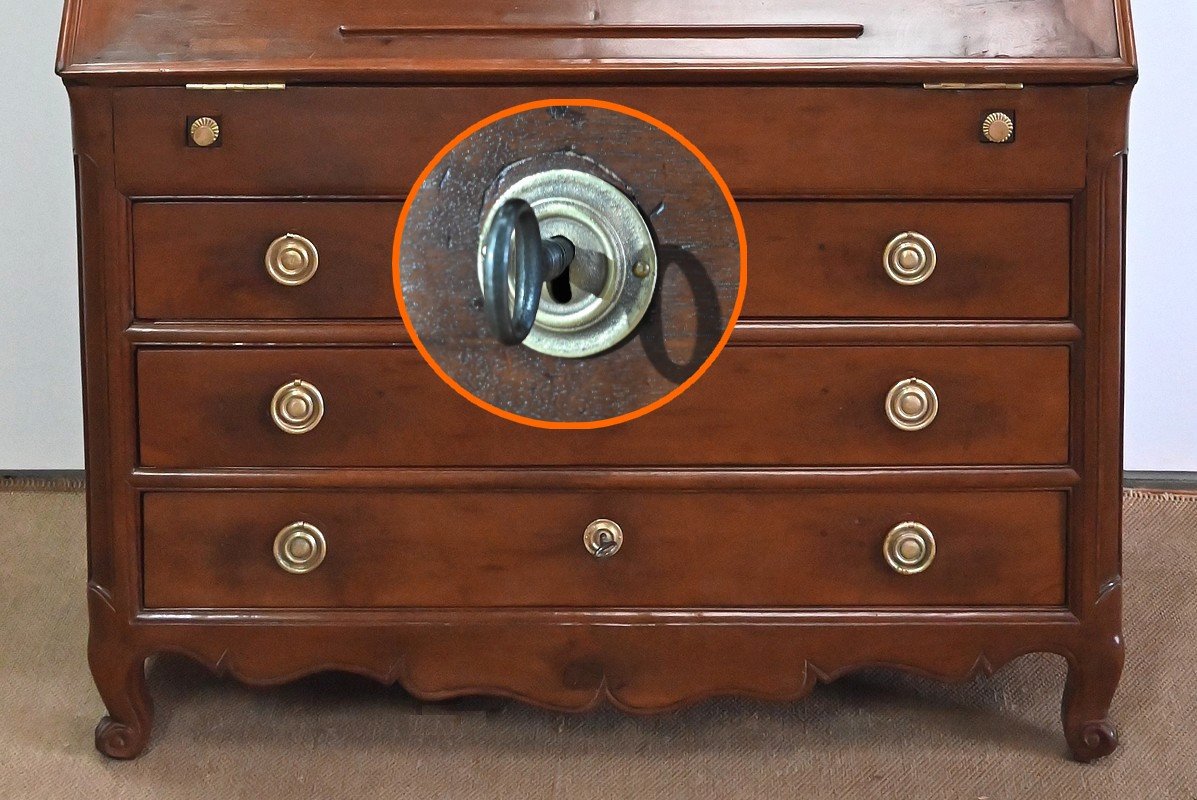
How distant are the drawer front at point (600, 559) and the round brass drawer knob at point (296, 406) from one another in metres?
0.08

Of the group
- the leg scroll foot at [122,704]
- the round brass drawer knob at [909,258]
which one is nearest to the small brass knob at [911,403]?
the round brass drawer knob at [909,258]

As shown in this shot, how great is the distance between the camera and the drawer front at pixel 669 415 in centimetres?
127

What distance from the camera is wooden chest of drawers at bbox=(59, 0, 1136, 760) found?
1.22 metres

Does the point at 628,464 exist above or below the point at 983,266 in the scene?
below

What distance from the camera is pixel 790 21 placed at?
48.3 inches

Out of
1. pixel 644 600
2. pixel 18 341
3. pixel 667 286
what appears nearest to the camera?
pixel 667 286

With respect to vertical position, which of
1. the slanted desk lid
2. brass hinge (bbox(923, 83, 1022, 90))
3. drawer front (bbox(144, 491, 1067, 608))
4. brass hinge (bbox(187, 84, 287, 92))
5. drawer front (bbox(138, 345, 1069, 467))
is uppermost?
the slanted desk lid

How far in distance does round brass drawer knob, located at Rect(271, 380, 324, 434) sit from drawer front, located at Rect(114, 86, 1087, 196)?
209 millimetres

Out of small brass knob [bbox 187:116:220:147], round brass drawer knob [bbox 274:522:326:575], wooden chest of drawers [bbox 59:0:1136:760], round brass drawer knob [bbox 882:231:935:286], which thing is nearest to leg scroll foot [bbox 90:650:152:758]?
wooden chest of drawers [bbox 59:0:1136:760]

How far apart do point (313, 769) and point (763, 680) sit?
0.54 metres

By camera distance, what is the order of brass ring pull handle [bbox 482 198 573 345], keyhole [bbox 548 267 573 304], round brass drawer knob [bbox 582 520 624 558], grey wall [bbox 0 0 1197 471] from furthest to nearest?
grey wall [bbox 0 0 1197 471]
round brass drawer knob [bbox 582 520 624 558]
keyhole [bbox 548 267 573 304]
brass ring pull handle [bbox 482 198 573 345]

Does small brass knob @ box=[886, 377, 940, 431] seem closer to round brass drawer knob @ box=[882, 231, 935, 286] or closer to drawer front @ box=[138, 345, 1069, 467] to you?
drawer front @ box=[138, 345, 1069, 467]

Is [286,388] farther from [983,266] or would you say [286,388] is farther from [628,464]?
[983,266]

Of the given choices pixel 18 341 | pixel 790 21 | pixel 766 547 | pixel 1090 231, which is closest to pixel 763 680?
pixel 766 547
